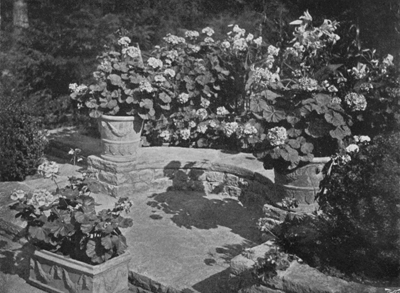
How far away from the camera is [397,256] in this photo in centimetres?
319

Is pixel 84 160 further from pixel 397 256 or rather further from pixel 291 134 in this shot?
pixel 397 256

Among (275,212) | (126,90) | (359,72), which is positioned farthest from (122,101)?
(359,72)

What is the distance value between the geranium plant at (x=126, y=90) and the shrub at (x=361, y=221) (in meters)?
3.01

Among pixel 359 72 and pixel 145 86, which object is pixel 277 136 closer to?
pixel 359 72

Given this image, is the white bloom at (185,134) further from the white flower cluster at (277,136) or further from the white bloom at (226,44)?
the white flower cluster at (277,136)

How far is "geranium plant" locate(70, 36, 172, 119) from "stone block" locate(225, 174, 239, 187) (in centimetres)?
104

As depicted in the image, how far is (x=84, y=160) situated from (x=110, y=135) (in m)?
1.43

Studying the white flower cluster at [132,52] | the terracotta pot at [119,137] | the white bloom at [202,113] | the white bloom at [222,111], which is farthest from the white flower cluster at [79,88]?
the white bloom at [222,111]

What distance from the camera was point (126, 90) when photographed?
245 inches

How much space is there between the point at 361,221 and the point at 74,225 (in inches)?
73.6

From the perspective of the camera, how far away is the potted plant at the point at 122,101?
20.4ft

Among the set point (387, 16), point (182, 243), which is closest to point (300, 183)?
point (182, 243)

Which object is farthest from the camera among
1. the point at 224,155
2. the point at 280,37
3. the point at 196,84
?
the point at 280,37

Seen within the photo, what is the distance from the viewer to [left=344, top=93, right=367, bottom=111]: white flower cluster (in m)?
4.60
